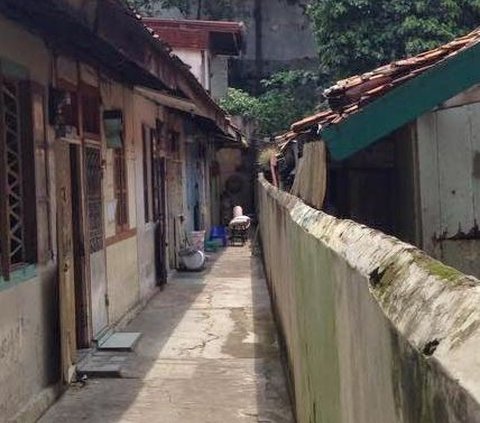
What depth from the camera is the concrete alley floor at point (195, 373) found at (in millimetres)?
5488

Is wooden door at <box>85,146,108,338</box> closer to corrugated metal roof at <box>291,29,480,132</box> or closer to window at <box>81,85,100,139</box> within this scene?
window at <box>81,85,100,139</box>

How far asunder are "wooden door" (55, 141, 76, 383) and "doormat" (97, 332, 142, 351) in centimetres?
87

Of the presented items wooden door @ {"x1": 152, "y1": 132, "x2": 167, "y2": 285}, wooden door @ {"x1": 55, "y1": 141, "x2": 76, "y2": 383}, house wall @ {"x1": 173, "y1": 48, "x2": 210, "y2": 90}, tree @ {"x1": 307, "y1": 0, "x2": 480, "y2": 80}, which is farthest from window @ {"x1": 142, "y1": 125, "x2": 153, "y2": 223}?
tree @ {"x1": 307, "y1": 0, "x2": 480, "y2": 80}

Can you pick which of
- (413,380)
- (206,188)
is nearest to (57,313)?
(413,380)

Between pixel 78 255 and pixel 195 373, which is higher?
pixel 78 255

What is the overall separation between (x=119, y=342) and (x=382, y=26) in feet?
45.5

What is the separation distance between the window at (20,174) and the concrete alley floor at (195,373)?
4.22 ft

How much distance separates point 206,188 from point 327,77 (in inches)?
196

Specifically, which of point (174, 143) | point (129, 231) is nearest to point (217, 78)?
point (174, 143)

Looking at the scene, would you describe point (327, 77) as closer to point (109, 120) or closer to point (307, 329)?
point (109, 120)

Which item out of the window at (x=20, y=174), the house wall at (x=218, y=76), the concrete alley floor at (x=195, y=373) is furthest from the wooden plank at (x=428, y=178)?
the house wall at (x=218, y=76)

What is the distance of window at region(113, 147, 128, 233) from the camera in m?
8.74

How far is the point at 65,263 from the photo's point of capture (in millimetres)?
6289

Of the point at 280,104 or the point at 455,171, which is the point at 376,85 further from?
the point at 280,104
